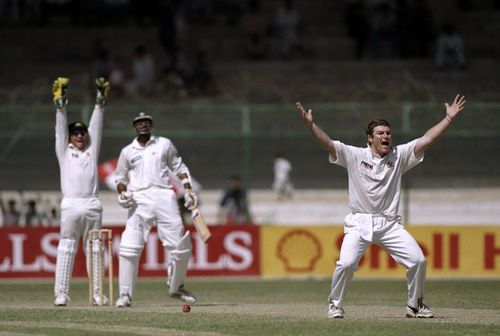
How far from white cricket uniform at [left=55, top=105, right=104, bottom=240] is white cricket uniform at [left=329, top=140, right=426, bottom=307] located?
3863mm

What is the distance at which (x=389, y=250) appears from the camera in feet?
40.1

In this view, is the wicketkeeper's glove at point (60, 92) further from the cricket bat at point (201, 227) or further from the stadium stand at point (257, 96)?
the stadium stand at point (257, 96)

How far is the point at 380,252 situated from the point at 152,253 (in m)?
4.15

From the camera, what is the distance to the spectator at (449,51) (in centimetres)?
2867

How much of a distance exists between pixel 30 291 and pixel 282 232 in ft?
17.6

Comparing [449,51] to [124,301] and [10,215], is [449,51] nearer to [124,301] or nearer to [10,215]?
[10,215]

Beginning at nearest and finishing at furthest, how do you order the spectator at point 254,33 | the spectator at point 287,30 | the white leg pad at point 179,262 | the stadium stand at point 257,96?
the white leg pad at point 179,262
the stadium stand at point 257,96
the spectator at point 254,33
the spectator at point 287,30

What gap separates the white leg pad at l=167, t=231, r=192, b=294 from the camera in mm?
14633

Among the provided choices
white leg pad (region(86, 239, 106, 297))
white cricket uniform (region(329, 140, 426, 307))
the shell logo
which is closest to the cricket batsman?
white leg pad (region(86, 239, 106, 297))

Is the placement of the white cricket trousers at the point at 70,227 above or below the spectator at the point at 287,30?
below

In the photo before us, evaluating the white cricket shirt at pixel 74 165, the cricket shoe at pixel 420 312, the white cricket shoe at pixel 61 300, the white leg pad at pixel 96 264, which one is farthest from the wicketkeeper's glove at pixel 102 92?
the cricket shoe at pixel 420 312

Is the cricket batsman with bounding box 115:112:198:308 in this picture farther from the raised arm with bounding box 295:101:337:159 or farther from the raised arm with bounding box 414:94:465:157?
the raised arm with bounding box 414:94:465:157

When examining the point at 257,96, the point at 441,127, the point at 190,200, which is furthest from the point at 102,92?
the point at 257,96

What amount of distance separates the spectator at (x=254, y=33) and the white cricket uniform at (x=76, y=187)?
51.9 feet
